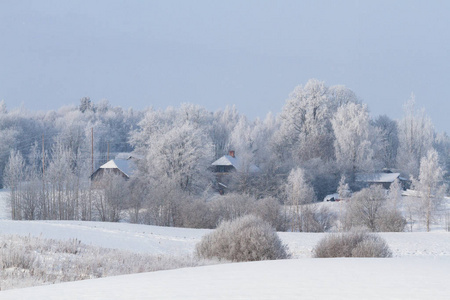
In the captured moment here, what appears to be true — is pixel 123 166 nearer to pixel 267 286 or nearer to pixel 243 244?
pixel 243 244

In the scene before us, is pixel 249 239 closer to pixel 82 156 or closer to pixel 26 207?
pixel 26 207

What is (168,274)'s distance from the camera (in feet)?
29.0

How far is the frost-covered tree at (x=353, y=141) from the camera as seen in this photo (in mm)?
63844

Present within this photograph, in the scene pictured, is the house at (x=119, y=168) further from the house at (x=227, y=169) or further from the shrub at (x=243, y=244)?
the shrub at (x=243, y=244)

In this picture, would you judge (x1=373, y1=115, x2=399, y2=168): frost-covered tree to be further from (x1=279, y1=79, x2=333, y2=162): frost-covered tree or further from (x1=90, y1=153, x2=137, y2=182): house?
(x1=90, y1=153, x2=137, y2=182): house

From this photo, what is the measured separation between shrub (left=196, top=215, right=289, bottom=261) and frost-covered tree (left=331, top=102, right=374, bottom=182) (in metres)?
48.7

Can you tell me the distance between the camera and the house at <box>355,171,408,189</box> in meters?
63.4

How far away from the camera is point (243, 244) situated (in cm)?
1505

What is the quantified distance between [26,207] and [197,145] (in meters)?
17.6

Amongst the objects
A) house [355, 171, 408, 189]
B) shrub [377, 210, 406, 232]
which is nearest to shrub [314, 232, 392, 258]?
shrub [377, 210, 406, 232]

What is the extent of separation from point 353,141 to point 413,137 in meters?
12.1

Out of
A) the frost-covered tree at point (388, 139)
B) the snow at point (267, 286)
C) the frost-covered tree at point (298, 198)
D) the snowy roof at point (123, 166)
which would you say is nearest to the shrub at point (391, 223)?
the frost-covered tree at point (298, 198)

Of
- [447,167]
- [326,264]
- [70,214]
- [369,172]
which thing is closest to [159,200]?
[70,214]

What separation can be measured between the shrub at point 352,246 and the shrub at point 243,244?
1.41 metres
